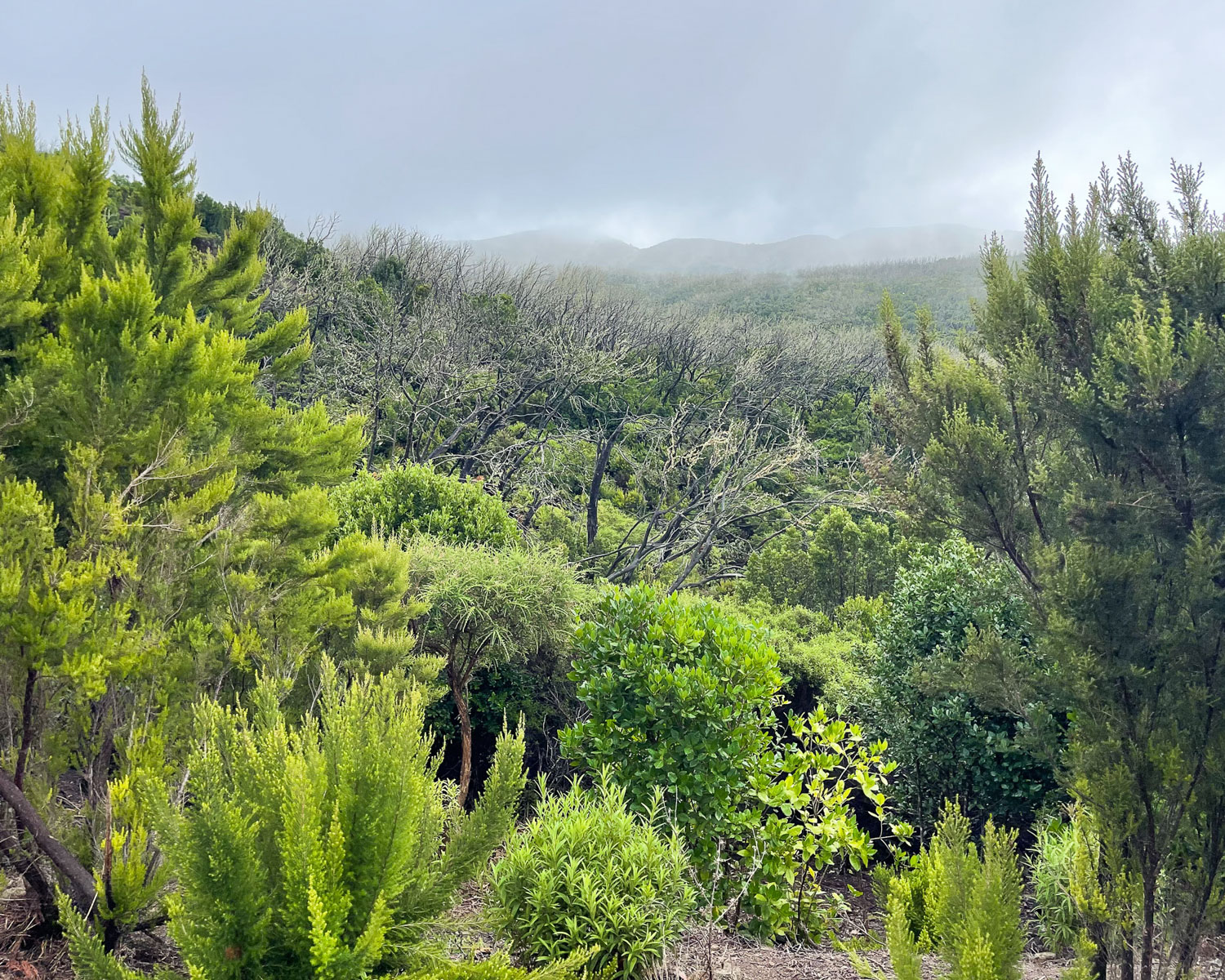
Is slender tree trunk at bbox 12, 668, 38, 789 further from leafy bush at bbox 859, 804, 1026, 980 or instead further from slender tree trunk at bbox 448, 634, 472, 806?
leafy bush at bbox 859, 804, 1026, 980

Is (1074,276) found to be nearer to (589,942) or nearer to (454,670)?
(589,942)

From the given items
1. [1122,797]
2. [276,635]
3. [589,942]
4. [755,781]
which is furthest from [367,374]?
[1122,797]

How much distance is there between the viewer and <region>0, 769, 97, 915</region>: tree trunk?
304 centimetres

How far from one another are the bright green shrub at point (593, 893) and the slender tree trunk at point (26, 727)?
6.96 ft

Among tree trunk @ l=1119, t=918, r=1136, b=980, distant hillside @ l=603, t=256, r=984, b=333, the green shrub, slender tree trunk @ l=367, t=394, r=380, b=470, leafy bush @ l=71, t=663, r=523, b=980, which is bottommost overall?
the green shrub

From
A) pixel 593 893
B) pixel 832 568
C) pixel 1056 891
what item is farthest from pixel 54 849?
pixel 832 568

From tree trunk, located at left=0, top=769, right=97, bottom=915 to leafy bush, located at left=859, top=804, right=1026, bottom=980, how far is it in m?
3.30

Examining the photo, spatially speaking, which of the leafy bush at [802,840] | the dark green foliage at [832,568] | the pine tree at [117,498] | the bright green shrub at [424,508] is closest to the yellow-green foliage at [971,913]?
the leafy bush at [802,840]

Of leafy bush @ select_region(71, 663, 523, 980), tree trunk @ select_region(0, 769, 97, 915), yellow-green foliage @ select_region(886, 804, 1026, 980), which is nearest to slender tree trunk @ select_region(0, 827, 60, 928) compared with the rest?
tree trunk @ select_region(0, 769, 97, 915)

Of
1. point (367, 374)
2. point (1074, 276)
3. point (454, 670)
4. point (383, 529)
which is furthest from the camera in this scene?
point (367, 374)

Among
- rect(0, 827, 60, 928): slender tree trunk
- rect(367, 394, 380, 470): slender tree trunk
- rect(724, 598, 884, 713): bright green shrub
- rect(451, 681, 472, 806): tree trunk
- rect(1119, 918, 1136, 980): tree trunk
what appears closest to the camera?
rect(1119, 918, 1136, 980): tree trunk

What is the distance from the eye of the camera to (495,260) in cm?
2542

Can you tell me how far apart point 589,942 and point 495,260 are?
81.4 ft

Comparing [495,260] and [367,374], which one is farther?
[495,260]
